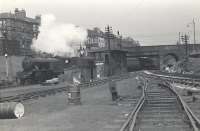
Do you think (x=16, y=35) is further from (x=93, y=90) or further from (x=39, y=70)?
(x=93, y=90)

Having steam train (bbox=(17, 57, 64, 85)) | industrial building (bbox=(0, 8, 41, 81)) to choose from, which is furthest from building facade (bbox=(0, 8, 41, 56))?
steam train (bbox=(17, 57, 64, 85))

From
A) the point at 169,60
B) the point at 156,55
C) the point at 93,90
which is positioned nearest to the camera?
the point at 93,90

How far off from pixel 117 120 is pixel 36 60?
37778mm

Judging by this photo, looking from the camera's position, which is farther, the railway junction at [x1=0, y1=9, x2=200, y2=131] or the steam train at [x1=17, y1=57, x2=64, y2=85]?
the steam train at [x1=17, y1=57, x2=64, y2=85]

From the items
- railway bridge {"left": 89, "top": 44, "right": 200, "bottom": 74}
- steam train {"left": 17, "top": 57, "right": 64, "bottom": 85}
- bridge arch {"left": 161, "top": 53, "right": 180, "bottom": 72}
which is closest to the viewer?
steam train {"left": 17, "top": 57, "right": 64, "bottom": 85}

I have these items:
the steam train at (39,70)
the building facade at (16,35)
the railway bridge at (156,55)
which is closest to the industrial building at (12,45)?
the building facade at (16,35)

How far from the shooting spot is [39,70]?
170 feet

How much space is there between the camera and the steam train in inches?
2025

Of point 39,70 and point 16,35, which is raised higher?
point 16,35

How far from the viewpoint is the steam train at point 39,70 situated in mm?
51438

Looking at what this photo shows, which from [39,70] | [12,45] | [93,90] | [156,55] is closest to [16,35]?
[12,45]

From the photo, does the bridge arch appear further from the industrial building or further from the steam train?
the steam train

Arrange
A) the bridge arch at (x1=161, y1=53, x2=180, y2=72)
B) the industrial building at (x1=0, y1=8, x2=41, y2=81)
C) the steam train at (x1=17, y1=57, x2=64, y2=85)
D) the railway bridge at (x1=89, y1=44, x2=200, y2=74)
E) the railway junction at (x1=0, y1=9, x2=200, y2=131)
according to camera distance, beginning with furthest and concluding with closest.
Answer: the bridge arch at (x1=161, y1=53, x2=180, y2=72) → the railway bridge at (x1=89, y1=44, x2=200, y2=74) → the industrial building at (x1=0, y1=8, x2=41, y2=81) → the steam train at (x1=17, y1=57, x2=64, y2=85) → the railway junction at (x1=0, y1=9, x2=200, y2=131)

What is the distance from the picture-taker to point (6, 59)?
5997 cm
